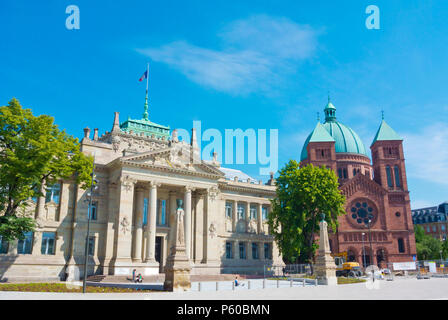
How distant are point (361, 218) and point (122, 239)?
164ft

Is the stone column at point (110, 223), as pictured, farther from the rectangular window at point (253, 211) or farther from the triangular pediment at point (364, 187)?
the triangular pediment at point (364, 187)

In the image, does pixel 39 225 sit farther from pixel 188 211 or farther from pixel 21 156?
pixel 188 211

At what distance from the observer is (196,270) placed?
47.0 metres

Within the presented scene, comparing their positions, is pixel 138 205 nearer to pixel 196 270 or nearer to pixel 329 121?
pixel 196 270

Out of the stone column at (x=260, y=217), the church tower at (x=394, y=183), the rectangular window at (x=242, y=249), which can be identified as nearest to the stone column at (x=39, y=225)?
the rectangular window at (x=242, y=249)

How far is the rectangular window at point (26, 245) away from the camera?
1598 inches

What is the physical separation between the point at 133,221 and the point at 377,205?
167ft

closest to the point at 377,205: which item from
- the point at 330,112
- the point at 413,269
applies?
the point at 413,269

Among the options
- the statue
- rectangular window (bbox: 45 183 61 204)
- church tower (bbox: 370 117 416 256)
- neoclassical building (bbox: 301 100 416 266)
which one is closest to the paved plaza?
the statue

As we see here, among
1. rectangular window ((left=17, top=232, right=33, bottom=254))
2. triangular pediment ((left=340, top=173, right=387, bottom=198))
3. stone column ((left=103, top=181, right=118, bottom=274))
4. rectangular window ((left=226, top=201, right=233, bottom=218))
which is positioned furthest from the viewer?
triangular pediment ((left=340, top=173, right=387, bottom=198))

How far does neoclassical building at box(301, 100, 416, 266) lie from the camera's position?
71875mm

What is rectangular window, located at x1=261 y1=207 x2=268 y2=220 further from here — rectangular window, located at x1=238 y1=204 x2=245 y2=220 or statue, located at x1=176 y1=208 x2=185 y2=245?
statue, located at x1=176 y1=208 x2=185 y2=245

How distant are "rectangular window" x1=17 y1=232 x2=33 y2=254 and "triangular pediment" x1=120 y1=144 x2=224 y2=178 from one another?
12908mm
